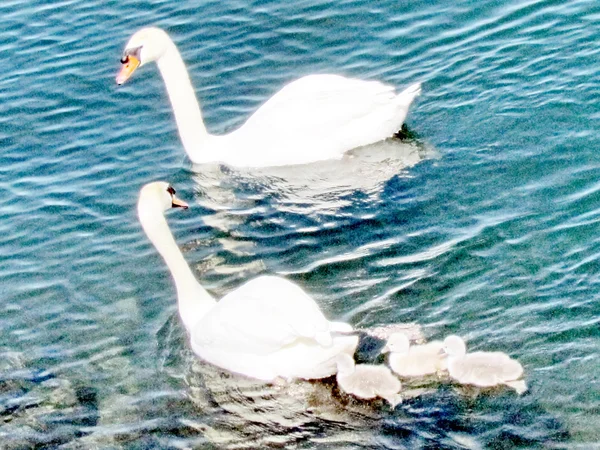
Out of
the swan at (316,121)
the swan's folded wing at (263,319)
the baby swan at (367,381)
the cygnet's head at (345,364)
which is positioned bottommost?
the baby swan at (367,381)

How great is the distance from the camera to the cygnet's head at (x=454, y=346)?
7145 mm

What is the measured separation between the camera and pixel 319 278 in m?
8.75

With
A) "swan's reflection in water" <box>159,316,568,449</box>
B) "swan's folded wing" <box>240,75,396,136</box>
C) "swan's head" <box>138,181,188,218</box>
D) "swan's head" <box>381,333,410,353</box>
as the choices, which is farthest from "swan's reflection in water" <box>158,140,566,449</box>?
"swan's head" <box>138,181,188,218</box>

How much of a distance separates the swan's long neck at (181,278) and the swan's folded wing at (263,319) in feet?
1.51

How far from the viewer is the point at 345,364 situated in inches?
291

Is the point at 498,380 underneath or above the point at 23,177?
underneath

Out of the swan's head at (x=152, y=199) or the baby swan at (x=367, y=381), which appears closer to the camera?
the baby swan at (x=367, y=381)

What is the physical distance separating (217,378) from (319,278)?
131 centimetres

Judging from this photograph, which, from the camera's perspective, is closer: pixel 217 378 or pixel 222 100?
pixel 217 378

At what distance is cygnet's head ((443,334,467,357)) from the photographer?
7145 mm

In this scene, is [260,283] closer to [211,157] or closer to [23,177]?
[211,157]

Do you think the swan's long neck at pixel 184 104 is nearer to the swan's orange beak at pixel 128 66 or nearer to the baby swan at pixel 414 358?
the swan's orange beak at pixel 128 66

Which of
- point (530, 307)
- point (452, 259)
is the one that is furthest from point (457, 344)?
point (452, 259)

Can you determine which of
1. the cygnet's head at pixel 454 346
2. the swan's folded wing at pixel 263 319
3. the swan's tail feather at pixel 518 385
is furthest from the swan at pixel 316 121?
the swan's tail feather at pixel 518 385
